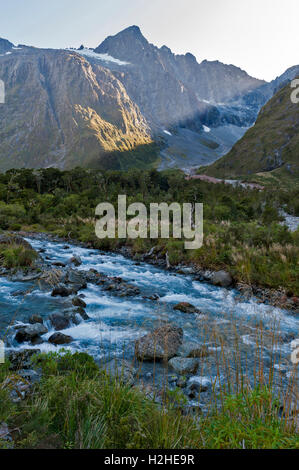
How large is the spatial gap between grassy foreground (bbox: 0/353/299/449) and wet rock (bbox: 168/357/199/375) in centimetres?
276

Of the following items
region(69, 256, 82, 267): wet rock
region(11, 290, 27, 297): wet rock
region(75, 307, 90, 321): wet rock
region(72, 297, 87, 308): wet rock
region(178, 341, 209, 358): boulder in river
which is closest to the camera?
region(178, 341, 209, 358): boulder in river

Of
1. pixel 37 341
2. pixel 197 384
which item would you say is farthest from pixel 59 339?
pixel 197 384

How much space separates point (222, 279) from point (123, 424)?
10.6 m

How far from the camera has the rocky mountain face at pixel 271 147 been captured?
69188 millimetres

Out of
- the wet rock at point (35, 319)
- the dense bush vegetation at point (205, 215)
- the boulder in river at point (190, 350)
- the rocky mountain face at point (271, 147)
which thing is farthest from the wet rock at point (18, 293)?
the rocky mountain face at point (271, 147)

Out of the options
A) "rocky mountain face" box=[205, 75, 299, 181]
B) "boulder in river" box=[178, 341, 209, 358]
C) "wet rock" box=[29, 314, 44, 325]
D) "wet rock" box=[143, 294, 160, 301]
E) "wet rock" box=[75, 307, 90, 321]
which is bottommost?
"wet rock" box=[143, 294, 160, 301]

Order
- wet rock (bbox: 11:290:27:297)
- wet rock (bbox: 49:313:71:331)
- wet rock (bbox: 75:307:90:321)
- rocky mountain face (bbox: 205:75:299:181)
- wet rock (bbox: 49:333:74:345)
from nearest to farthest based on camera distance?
wet rock (bbox: 49:333:74:345) → wet rock (bbox: 49:313:71:331) → wet rock (bbox: 75:307:90:321) → wet rock (bbox: 11:290:27:297) → rocky mountain face (bbox: 205:75:299:181)

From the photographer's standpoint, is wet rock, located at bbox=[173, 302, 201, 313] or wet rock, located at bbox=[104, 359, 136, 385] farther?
wet rock, located at bbox=[173, 302, 201, 313]

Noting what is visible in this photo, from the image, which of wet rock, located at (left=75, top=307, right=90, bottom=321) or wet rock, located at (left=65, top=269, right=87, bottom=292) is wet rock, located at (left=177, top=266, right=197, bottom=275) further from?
wet rock, located at (left=75, top=307, right=90, bottom=321)

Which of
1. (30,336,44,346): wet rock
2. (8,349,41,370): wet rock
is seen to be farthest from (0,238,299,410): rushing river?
(8,349,41,370): wet rock

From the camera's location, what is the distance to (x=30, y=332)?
6801mm

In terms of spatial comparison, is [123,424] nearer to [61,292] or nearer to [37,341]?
[37,341]

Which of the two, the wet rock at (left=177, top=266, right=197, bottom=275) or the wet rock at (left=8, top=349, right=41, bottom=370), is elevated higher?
the wet rock at (left=8, top=349, right=41, bottom=370)

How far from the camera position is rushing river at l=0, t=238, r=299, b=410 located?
5.80 metres
